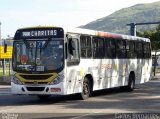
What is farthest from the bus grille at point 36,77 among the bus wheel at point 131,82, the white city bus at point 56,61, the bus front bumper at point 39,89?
the bus wheel at point 131,82

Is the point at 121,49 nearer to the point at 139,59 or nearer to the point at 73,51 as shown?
the point at 139,59

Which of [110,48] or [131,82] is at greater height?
[110,48]

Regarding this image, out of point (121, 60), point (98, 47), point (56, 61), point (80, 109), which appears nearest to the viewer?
point (80, 109)

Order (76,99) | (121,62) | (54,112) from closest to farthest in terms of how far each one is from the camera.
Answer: (54,112) < (76,99) < (121,62)

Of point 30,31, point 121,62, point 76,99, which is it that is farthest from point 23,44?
point 121,62

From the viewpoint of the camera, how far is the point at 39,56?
17875 mm

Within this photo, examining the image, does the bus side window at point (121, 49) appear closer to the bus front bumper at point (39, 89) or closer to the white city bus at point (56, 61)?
the white city bus at point (56, 61)

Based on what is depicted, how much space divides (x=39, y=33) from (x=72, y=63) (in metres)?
1.68

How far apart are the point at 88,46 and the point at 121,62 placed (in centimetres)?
409

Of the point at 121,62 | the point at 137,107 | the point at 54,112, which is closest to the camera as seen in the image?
the point at 54,112

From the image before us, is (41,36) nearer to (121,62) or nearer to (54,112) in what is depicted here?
(54,112)

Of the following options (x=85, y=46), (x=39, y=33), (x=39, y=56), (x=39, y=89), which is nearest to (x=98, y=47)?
(x=85, y=46)

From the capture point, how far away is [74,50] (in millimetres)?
18375

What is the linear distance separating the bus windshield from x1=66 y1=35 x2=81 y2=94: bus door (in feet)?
1.22
